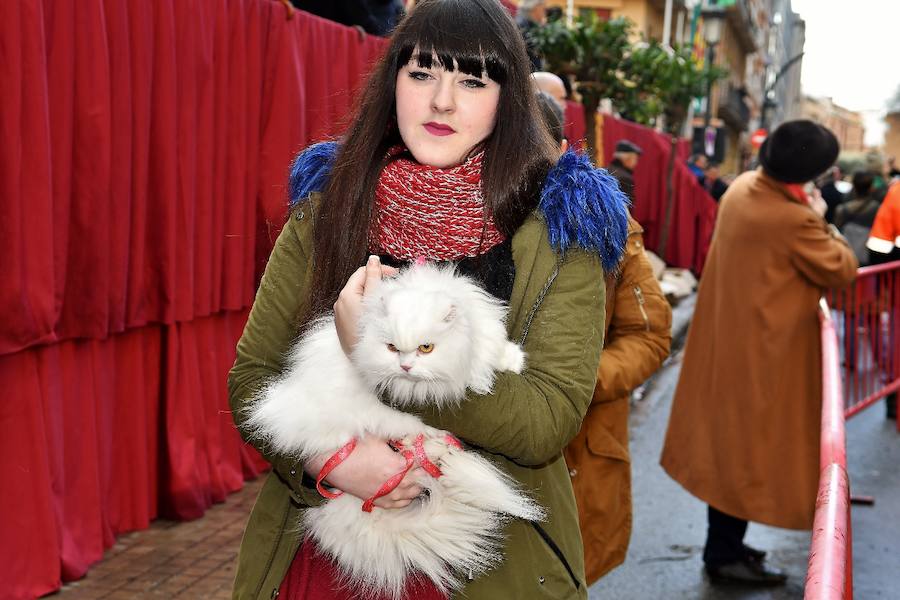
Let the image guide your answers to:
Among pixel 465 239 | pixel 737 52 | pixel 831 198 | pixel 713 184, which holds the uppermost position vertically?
pixel 737 52

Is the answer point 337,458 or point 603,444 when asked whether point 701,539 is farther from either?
point 337,458

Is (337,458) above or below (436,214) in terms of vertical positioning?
below

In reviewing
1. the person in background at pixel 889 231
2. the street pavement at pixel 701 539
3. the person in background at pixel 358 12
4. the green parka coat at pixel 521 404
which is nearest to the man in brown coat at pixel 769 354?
the street pavement at pixel 701 539

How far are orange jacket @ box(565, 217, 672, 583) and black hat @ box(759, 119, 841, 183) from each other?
1.81 meters

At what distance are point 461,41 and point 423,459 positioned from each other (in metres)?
0.87

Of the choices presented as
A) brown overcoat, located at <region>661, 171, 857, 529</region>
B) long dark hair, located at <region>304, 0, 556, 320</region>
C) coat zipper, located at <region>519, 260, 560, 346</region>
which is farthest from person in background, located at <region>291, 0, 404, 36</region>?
coat zipper, located at <region>519, 260, 560, 346</region>

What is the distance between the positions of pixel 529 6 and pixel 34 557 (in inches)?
335

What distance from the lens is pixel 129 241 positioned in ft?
13.9

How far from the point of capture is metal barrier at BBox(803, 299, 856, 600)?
1469 mm

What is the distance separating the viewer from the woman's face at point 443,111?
1978 mm

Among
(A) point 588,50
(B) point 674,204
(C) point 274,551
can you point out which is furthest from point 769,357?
(B) point 674,204

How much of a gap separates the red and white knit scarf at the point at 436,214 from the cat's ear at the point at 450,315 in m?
0.32

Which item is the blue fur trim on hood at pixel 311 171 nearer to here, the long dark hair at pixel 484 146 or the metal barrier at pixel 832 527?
the long dark hair at pixel 484 146

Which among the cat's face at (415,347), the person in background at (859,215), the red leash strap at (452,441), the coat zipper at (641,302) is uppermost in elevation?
the cat's face at (415,347)
